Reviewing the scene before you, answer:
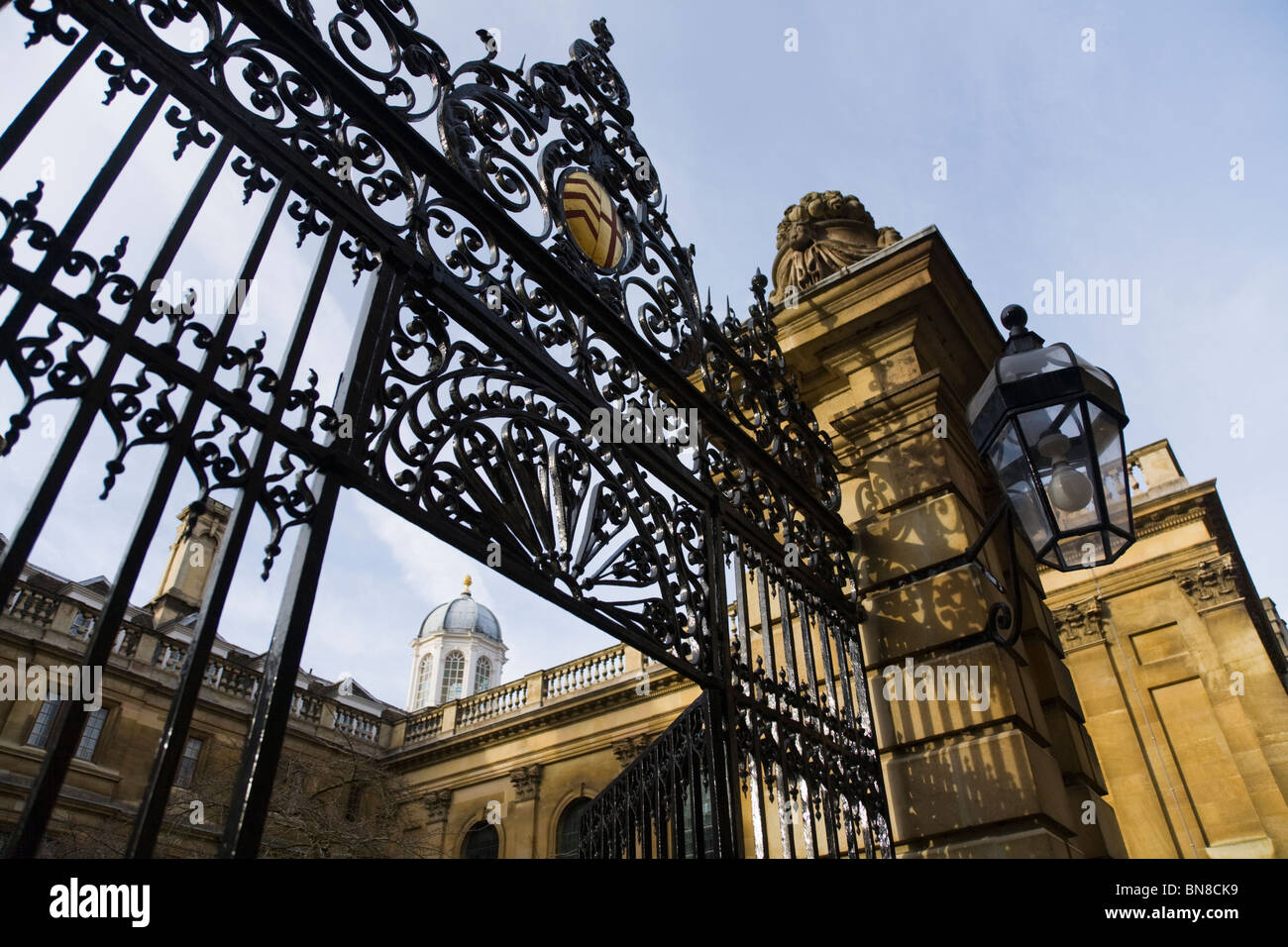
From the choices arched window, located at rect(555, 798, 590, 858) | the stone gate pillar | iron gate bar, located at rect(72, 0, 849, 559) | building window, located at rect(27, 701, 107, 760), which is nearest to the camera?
iron gate bar, located at rect(72, 0, 849, 559)

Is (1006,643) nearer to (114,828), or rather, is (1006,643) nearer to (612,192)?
(612,192)

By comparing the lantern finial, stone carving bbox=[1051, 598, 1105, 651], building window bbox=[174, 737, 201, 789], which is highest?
stone carving bbox=[1051, 598, 1105, 651]

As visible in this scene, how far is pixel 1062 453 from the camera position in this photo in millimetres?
2918

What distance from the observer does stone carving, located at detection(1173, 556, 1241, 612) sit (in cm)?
1402

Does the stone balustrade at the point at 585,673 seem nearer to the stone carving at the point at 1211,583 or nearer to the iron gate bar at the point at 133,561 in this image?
the stone carving at the point at 1211,583

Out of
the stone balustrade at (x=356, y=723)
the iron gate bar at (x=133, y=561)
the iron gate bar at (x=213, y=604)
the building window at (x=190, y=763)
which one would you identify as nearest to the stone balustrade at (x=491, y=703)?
the stone balustrade at (x=356, y=723)

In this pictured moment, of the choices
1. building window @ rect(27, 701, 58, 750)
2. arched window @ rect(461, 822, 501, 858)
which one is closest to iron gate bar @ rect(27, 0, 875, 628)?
building window @ rect(27, 701, 58, 750)

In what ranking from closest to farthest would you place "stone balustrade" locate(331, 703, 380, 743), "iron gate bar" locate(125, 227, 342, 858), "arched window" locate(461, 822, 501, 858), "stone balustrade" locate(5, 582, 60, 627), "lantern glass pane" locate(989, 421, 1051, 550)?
"iron gate bar" locate(125, 227, 342, 858) < "lantern glass pane" locate(989, 421, 1051, 550) < "stone balustrade" locate(5, 582, 60, 627) < "stone balustrade" locate(331, 703, 380, 743) < "arched window" locate(461, 822, 501, 858)

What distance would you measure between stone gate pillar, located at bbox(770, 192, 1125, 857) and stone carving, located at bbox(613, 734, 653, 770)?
14.8 metres

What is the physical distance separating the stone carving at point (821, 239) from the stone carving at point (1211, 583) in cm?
1183

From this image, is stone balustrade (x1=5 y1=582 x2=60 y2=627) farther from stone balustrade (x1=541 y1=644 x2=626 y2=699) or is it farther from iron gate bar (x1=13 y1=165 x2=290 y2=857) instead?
iron gate bar (x1=13 y1=165 x2=290 y2=857)

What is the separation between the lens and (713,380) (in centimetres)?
474
